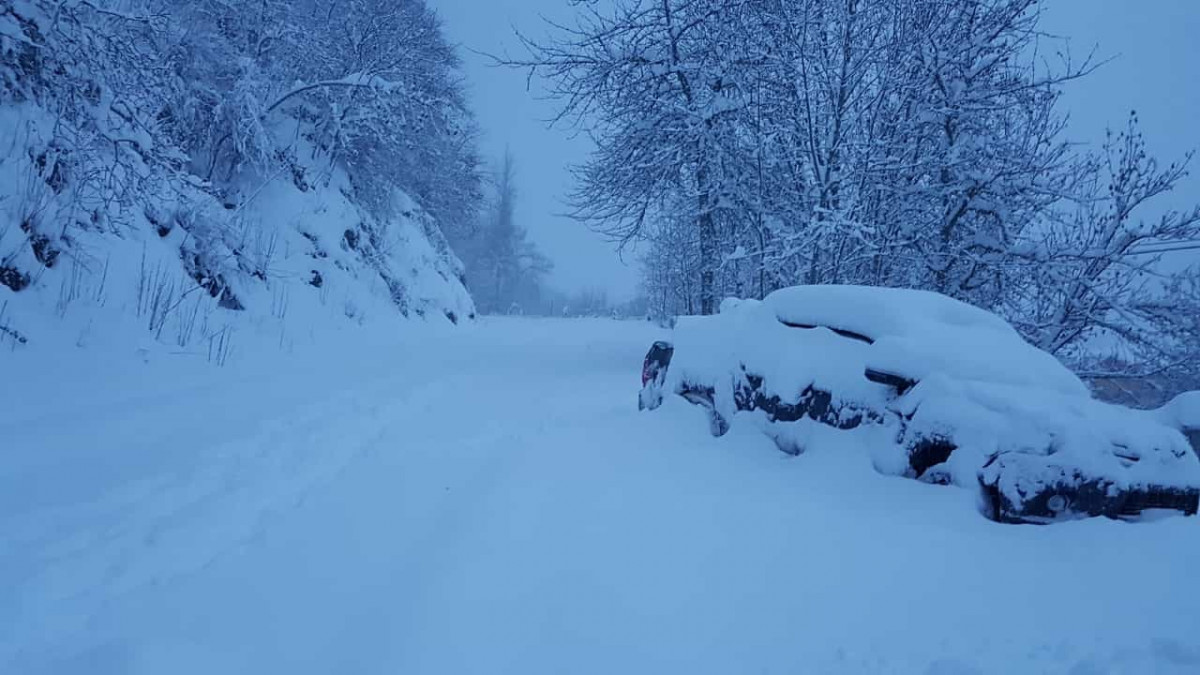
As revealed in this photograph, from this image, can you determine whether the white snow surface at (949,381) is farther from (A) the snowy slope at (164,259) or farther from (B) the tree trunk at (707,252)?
(B) the tree trunk at (707,252)

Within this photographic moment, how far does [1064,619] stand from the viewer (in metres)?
1.94

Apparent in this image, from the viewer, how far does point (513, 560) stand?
2471 mm

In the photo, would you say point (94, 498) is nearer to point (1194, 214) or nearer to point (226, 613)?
point (226, 613)

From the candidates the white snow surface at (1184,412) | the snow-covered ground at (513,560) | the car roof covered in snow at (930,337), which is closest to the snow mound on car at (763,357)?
the car roof covered in snow at (930,337)

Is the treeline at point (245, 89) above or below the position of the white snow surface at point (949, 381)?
above

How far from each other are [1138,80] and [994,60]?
242 cm

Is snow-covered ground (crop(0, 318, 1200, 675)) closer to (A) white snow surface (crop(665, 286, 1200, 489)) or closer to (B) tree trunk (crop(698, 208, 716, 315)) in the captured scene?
(A) white snow surface (crop(665, 286, 1200, 489))

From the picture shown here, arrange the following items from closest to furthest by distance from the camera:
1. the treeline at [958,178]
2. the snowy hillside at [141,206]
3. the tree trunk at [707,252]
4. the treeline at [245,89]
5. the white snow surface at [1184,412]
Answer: the white snow surface at [1184,412]
the snowy hillside at [141,206]
the treeline at [245,89]
the treeline at [958,178]
the tree trunk at [707,252]

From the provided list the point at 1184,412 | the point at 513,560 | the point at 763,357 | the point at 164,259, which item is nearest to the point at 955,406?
the point at 763,357

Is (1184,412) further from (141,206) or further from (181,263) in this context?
(141,206)

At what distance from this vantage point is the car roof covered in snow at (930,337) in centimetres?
288

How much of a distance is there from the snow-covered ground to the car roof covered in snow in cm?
54

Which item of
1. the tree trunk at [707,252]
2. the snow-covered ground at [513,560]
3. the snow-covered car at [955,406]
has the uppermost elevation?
the tree trunk at [707,252]

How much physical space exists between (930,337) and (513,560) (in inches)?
103
